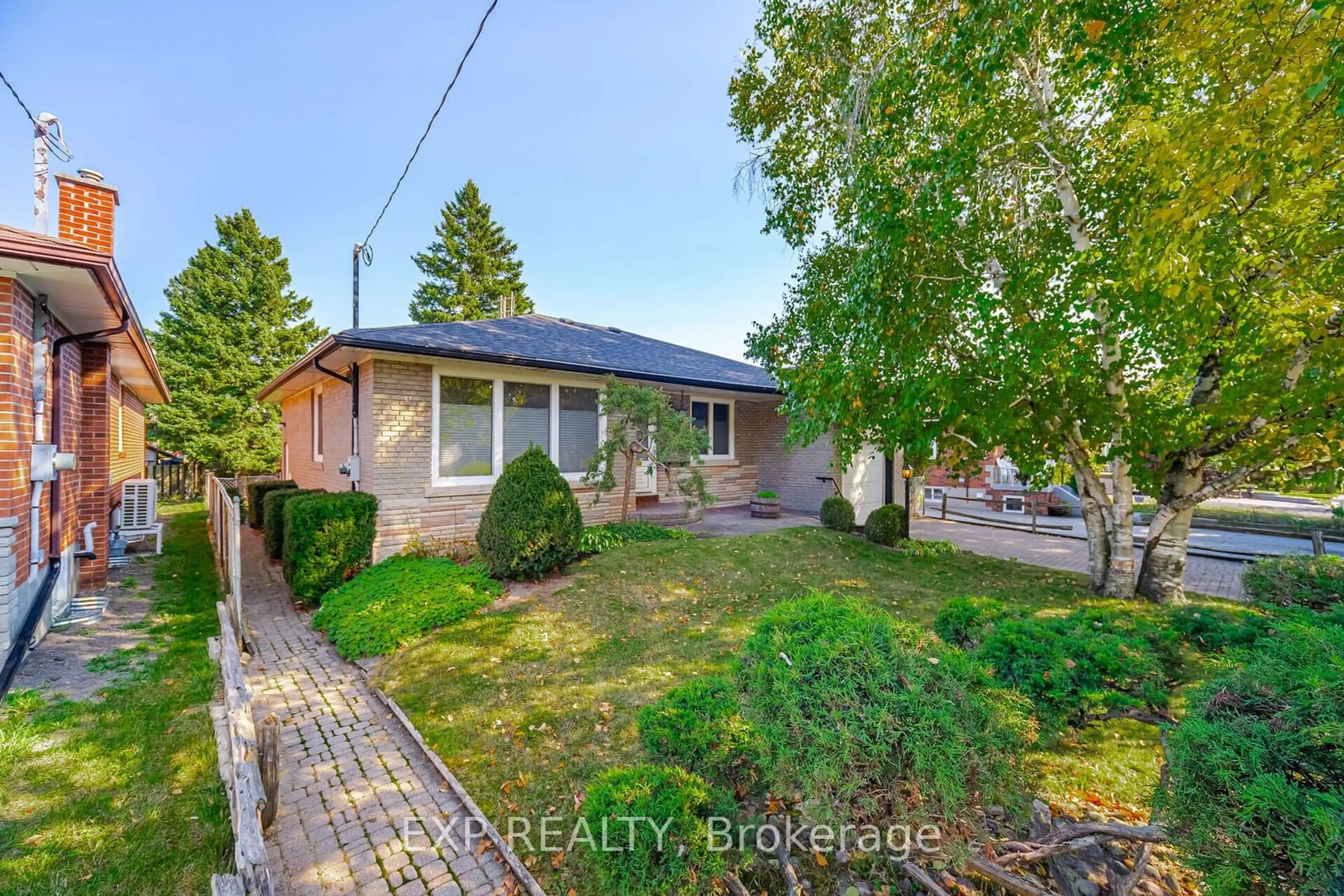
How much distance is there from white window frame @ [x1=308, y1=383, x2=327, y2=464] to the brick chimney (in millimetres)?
4510

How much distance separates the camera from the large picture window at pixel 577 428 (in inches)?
364

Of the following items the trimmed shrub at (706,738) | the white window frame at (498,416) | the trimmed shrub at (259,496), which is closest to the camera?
the trimmed shrub at (706,738)

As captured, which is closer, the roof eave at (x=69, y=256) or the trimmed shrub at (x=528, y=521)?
the roof eave at (x=69, y=256)

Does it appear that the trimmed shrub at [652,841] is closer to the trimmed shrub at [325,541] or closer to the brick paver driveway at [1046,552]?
the trimmed shrub at [325,541]

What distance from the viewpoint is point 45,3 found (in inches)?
232

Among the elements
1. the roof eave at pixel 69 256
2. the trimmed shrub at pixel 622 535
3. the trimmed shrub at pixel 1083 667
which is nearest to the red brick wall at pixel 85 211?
the roof eave at pixel 69 256

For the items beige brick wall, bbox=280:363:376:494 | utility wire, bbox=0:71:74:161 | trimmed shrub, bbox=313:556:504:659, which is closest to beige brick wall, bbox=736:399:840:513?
trimmed shrub, bbox=313:556:504:659

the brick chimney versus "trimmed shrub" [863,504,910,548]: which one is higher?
the brick chimney

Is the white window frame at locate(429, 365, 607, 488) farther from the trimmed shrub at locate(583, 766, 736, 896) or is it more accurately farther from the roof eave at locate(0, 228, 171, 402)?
the trimmed shrub at locate(583, 766, 736, 896)

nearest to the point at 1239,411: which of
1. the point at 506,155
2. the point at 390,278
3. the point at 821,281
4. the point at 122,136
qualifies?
the point at 821,281

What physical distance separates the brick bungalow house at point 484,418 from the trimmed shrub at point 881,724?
6.41 meters

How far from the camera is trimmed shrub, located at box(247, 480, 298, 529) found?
443 inches

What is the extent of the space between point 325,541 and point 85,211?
5.42m

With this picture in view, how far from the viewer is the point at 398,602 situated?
571cm
